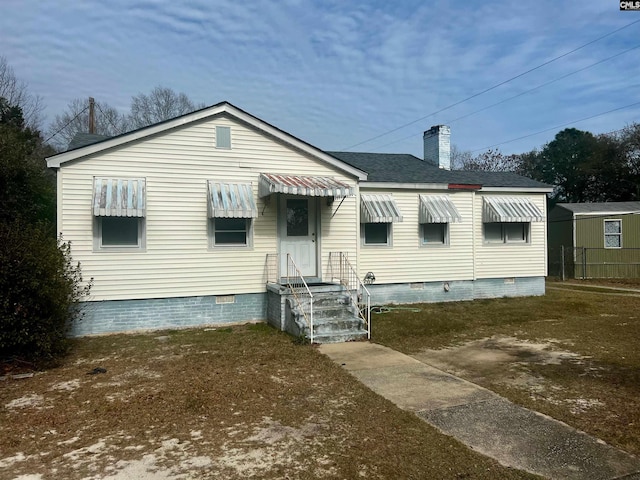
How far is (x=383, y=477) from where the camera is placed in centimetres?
354

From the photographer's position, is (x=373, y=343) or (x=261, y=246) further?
(x=261, y=246)

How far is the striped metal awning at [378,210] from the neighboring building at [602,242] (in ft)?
41.8

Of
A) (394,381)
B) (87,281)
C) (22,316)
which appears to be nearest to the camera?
(394,381)

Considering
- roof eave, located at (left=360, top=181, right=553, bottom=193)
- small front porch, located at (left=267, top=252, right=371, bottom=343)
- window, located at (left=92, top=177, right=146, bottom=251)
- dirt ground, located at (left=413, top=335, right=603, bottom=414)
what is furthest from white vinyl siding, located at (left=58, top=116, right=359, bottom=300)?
dirt ground, located at (left=413, top=335, right=603, bottom=414)

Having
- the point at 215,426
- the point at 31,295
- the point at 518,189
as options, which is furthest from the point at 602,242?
the point at 31,295

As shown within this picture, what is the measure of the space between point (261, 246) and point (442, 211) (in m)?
5.46

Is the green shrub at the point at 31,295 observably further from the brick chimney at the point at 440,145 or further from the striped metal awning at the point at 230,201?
the brick chimney at the point at 440,145

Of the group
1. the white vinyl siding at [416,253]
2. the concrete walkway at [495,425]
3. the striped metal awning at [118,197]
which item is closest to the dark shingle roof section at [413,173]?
the white vinyl siding at [416,253]

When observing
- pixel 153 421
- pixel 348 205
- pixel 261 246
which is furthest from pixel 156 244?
pixel 153 421

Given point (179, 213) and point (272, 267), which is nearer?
point (179, 213)

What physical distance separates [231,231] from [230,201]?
31.7 inches

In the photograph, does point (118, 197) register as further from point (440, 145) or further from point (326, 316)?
point (440, 145)

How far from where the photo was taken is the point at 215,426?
15.0 feet

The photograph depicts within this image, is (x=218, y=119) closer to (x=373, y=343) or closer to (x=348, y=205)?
(x=348, y=205)
